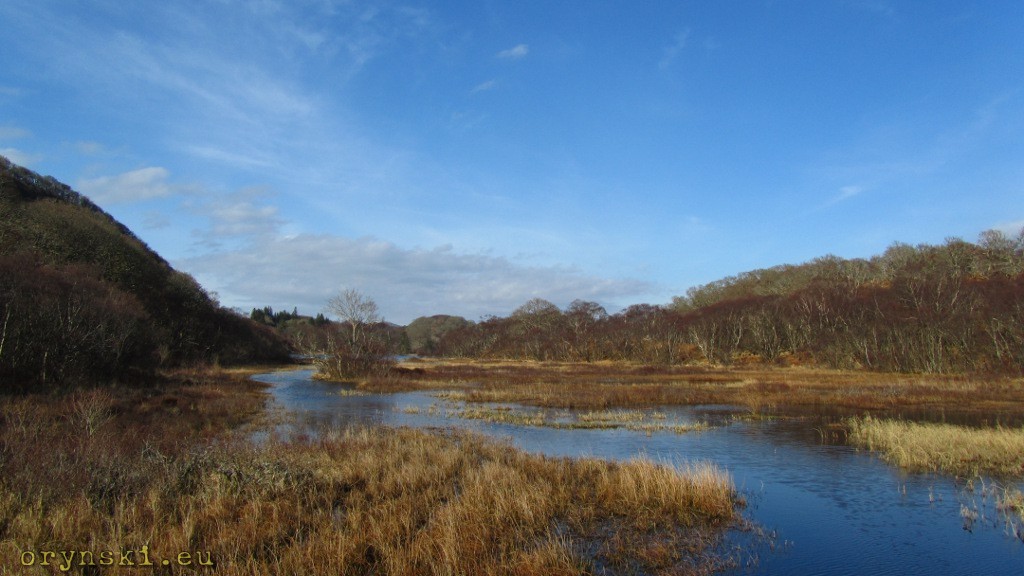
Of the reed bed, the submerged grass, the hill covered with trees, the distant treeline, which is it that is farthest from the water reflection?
the distant treeline

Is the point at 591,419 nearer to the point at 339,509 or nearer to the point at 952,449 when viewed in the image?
the point at 952,449

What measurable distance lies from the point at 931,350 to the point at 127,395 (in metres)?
62.0

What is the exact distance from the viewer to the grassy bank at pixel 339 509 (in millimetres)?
8203

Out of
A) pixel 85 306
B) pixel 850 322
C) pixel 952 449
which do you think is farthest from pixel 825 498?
pixel 850 322

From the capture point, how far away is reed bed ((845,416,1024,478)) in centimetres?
1664

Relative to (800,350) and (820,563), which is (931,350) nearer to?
(800,350)

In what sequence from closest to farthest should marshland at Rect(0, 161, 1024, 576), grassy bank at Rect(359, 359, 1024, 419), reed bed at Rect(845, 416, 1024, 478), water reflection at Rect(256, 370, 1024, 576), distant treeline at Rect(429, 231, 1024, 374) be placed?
1. marshland at Rect(0, 161, 1024, 576)
2. water reflection at Rect(256, 370, 1024, 576)
3. reed bed at Rect(845, 416, 1024, 478)
4. grassy bank at Rect(359, 359, 1024, 419)
5. distant treeline at Rect(429, 231, 1024, 374)

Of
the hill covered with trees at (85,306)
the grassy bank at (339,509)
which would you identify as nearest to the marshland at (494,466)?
the grassy bank at (339,509)

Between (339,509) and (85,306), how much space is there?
28.9 metres

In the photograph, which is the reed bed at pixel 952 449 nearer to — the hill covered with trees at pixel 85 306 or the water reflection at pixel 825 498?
the water reflection at pixel 825 498

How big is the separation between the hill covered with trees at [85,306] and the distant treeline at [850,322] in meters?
58.2

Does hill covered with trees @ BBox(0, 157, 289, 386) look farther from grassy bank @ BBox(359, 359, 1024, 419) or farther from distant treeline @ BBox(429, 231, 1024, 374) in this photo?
distant treeline @ BBox(429, 231, 1024, 374)

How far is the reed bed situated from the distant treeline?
3506 centimetres

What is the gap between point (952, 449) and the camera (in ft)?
59.2
